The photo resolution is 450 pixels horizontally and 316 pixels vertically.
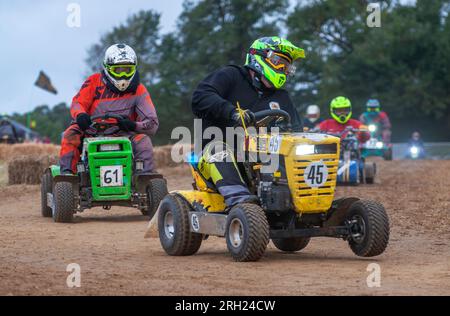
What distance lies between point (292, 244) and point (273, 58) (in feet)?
5.84

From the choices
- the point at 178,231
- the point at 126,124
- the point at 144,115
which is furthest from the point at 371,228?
the point at 144,115

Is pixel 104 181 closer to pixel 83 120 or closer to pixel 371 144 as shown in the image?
pixel 83 120

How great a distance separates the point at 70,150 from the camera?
13.0 meters

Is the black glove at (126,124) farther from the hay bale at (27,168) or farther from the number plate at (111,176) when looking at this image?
the hay bale at (27,168)

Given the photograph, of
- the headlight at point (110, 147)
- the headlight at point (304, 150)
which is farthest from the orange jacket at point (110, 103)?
the headlight at point (304, 150)

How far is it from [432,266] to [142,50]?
60.9m

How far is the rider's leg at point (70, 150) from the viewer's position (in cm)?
1292

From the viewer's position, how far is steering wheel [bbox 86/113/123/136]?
12.7 m

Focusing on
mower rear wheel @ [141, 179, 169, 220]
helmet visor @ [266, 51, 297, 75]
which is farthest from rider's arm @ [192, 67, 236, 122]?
mower rear wheel @ [141, 179, 169, 220]

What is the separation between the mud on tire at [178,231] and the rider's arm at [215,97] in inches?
33.4

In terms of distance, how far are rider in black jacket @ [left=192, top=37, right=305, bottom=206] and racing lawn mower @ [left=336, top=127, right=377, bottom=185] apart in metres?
9.50

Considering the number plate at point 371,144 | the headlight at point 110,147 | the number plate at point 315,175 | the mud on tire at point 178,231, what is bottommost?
the mud on tire at point 178,231

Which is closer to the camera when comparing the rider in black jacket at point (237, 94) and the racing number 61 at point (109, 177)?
the rider in black jacket at point (237, 94)

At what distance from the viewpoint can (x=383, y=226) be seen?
27.8 ft
